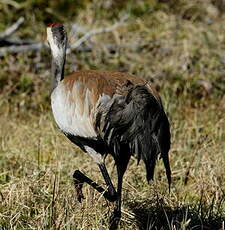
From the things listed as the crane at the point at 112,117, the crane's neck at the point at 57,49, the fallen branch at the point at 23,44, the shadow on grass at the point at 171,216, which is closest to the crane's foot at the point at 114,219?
the crane at the point at 112,117

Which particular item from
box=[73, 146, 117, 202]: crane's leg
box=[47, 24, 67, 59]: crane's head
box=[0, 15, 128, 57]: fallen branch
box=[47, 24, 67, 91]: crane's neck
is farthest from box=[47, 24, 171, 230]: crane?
box=[0, 15, 128, 57]: fallen branch

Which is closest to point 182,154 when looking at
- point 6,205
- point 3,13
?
point 6,205

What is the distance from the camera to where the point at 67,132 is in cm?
383

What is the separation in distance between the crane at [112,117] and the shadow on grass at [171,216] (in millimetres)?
362

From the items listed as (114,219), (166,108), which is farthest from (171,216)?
(166,108)

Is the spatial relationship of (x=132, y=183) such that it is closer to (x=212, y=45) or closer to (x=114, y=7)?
(x=212, y=45)

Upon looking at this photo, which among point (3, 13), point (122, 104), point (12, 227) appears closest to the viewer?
point (122, 104)

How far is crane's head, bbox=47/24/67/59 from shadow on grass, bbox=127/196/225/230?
1.15 meters

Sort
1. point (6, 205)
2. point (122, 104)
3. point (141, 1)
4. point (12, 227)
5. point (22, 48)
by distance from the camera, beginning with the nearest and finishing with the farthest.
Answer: point (122, 104) → point (12, 227) → point (6, 205) → point (22, 48) → point (141, 1)

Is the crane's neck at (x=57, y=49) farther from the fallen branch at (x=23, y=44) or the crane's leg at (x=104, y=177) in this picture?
the fallen branch at (x=23, y=44)

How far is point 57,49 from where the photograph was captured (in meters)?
4.24

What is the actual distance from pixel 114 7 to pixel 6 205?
5778 millimetres

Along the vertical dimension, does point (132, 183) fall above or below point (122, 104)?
below

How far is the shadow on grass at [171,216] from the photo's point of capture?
415cm
